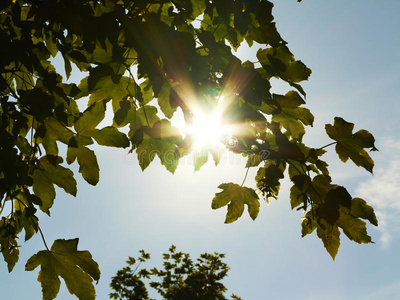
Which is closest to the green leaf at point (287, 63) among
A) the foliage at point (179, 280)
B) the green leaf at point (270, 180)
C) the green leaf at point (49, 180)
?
the green leaf at point (270, 180)

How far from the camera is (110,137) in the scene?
1796 millimetres

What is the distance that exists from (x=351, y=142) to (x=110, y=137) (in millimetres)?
1575

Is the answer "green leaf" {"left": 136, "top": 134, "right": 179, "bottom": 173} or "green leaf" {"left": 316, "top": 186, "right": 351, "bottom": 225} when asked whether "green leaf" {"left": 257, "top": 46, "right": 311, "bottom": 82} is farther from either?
"green leaf" {"left": 136, "top": 134, "right": 179, "bottom": 173}

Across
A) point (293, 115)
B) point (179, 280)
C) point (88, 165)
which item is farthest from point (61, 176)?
point (179, 280)

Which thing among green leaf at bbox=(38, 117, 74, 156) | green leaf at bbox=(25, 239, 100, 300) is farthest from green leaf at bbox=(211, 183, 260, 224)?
green leaf at bbox=(38, 117, 74, 156)

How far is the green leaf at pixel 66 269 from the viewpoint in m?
1.73

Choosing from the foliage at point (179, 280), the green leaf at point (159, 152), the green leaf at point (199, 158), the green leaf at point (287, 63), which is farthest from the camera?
the foliage at point (179, 280)

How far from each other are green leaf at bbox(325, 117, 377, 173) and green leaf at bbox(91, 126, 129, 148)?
4.41 ft

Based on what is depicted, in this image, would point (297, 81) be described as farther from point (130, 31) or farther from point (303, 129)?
point (130, 31)

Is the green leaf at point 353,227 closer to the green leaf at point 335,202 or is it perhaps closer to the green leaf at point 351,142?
the green leaf at point 335,202

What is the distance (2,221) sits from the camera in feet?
7.33

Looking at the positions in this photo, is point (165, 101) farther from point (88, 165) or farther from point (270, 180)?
point (270, 180)

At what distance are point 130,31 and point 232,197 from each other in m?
1.31

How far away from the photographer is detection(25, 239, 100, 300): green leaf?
173 cm
